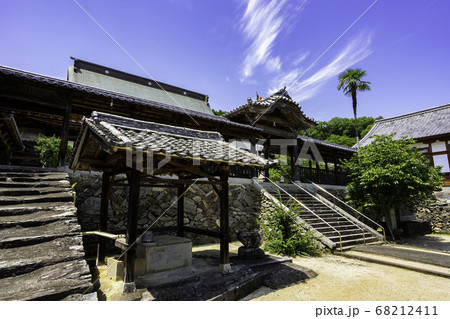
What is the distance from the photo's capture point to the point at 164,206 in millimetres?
8539

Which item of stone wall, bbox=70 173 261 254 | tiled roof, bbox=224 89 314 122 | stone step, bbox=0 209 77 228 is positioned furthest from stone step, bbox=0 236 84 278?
tiled roof, bbox=224 89 314 122

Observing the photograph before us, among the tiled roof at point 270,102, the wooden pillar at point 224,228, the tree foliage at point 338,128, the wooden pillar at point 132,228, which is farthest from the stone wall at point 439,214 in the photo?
the tree foliage at point 338,128

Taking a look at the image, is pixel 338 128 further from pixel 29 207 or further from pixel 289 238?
pixel 29 207

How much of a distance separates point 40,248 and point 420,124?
25.4 m

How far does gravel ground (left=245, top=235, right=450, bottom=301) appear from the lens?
4203 mm

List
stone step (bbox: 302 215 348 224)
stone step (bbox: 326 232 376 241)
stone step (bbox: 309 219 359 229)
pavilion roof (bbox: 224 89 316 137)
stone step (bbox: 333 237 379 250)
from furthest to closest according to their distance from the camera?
pavilion roof (bbox: 224 89 316 137) → stone step (bbox: 302 215 348 224) → stone step (bbox: 309 219 359 229) → stone step (bbox: 326 232 376 241) → stone step (bbox: 333 237 379 250)

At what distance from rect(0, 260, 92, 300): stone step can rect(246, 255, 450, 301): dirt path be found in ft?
10.4

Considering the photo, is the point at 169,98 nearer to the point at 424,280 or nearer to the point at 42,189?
the point at 42,189

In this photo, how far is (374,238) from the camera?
9.33 metres

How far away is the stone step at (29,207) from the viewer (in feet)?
11.0

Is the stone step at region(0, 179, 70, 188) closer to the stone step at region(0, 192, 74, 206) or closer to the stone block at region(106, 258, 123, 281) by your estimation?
the stone step at region(0, 192, 74, 206)

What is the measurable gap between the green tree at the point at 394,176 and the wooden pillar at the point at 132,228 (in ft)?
33.3

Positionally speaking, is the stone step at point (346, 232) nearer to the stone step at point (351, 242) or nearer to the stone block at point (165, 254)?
the stone step at point (351, 242)

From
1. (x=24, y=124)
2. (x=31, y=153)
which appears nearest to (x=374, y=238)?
(x=31, y=153)
